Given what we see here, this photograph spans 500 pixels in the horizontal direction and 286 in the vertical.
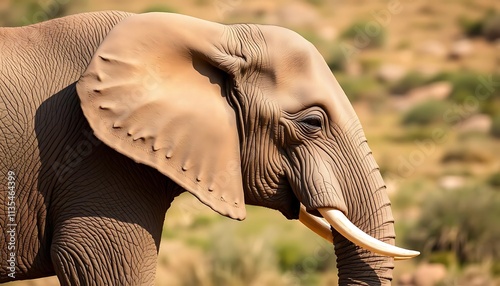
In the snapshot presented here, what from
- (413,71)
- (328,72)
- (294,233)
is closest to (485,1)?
(413,71)

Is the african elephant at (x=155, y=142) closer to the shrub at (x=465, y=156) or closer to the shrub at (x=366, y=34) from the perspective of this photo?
the shrub at (x=465, y=156)

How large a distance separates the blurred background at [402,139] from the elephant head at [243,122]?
4943 mm

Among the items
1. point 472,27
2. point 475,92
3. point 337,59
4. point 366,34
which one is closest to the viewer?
point 475,92

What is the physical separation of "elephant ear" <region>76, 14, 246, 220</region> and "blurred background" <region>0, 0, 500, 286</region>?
16.3ft

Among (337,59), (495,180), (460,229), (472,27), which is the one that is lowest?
(460,229)

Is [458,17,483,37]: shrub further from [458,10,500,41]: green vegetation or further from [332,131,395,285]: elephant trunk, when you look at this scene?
[332,131,395,285]: elephant trunk

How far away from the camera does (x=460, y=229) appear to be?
13398 mm

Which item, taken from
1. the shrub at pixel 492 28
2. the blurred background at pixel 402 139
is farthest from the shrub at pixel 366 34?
the shrub at pixel 492 28

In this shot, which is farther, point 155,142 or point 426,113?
point 426,113

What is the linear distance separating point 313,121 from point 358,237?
531 mm

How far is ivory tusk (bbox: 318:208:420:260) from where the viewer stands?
4504mm

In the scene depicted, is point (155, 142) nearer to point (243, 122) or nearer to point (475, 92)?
point (243, 122)

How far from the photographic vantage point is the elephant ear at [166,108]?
4406 millimetres

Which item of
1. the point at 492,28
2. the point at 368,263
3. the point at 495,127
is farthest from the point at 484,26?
the point at 368,263
